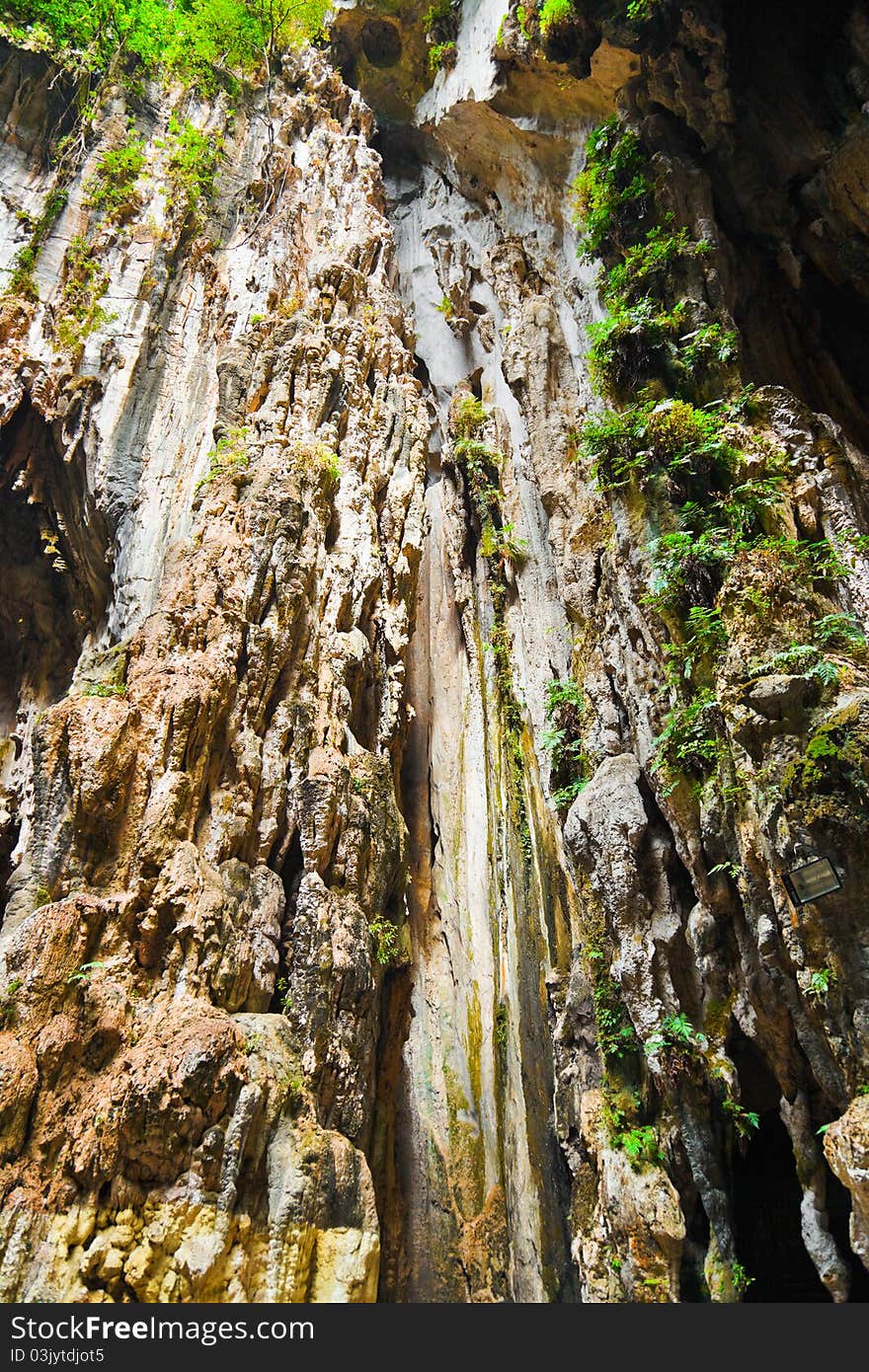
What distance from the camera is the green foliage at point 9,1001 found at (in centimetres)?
558

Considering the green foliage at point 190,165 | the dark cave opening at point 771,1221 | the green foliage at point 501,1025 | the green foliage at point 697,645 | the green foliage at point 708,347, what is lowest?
the dark cave opening at point 771,1221

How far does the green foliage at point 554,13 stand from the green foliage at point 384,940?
12694mm

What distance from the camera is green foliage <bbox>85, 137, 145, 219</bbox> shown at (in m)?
12.9

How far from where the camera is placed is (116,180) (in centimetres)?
1318

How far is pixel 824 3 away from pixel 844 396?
19.5 ft

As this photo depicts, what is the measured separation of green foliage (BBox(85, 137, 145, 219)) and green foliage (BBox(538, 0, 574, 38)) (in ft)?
22.3

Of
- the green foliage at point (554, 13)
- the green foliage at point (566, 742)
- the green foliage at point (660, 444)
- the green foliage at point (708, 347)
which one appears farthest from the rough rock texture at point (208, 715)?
the green foliage at point (708, 347)

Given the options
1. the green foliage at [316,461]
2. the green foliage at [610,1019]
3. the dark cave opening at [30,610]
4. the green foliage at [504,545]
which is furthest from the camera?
the dark cave opening at [30,610]

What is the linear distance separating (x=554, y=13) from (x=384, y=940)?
42.8ft

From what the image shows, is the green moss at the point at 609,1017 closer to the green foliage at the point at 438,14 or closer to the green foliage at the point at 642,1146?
A: the green foliage at the point at 642,1146

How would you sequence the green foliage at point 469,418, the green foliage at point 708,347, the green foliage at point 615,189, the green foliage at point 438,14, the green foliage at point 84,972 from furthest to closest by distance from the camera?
the green foliage at point 438,14, the green foliage at point 469,418, the green foliage at point 615,189, the green foliage at point 708,347, the green foliage at point 84,972

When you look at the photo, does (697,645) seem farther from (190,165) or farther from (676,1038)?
(190,165)

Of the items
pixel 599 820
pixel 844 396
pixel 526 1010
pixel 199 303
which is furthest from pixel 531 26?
pixel 526 1010

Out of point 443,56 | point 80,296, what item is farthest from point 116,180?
point 443,56
